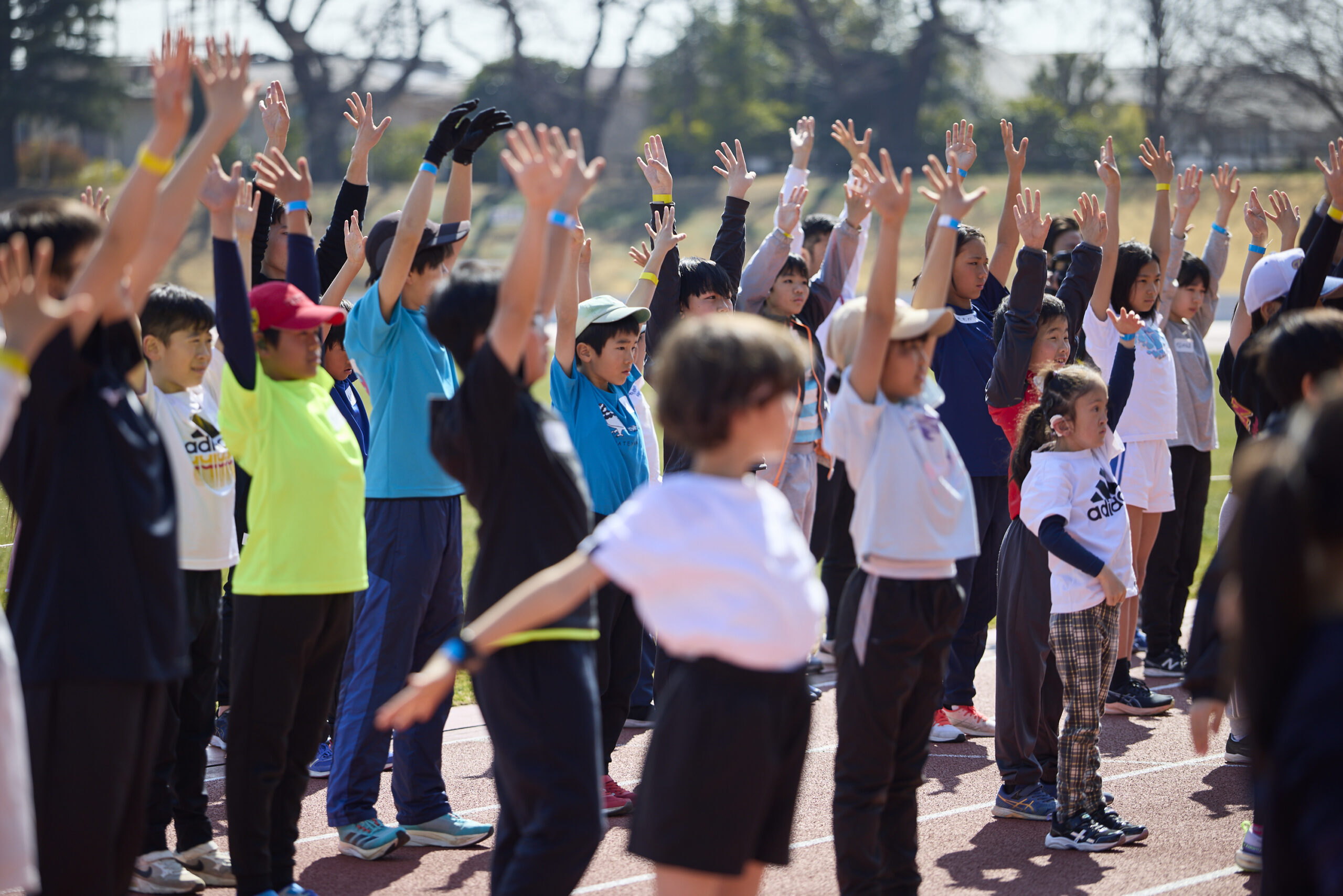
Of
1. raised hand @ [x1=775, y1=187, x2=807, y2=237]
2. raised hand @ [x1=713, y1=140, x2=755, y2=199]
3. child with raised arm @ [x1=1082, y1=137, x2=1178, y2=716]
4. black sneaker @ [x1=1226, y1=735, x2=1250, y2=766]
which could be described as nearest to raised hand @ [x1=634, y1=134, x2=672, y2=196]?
raised hand @ [x1=713, y1=140, x2=755, y2=199]

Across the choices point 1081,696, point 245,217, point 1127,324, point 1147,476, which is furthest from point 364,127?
point 1147,476

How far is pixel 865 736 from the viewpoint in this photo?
148 inches

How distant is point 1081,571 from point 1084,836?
0.98m

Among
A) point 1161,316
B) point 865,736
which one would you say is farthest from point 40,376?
point 1161,316

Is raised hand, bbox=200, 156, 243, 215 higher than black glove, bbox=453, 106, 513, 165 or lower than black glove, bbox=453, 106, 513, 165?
lower

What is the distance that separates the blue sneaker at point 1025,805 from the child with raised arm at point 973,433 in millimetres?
1070

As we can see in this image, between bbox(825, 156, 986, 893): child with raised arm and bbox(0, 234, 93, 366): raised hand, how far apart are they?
213 cm

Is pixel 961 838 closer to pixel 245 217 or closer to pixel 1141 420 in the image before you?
pixel 1141 420

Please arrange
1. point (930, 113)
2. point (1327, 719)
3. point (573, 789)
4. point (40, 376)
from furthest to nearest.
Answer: point (930, 113), point (573, 789), point (40, 376), point (1327, 719)

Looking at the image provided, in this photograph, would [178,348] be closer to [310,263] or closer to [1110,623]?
[310,263]

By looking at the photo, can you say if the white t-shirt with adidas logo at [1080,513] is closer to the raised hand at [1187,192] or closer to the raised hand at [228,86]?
the raised hand at [1187,192]

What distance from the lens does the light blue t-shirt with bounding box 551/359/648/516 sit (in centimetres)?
530

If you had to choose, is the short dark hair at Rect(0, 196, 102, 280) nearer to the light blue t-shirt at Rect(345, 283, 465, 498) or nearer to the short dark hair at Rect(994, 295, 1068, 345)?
the light blue t-shirt at Rect(345, 283, 465, 498)

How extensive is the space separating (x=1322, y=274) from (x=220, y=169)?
13.5 feet
